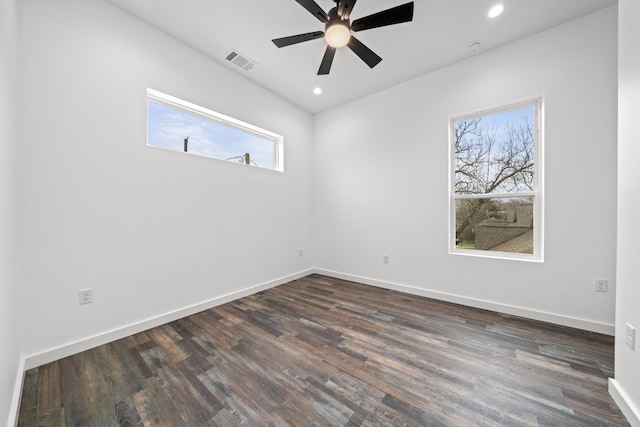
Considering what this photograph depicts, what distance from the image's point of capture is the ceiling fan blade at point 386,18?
1.73 m

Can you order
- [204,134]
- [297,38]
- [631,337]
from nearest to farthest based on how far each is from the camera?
[631,337]
[297,38]
[204,134]

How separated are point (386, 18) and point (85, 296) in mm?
3324

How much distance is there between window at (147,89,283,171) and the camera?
2.50 m

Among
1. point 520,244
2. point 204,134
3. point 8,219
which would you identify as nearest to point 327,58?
point 204,134

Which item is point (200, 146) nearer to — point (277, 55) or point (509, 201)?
point (277, 55)

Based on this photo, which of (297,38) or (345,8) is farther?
(297,38)

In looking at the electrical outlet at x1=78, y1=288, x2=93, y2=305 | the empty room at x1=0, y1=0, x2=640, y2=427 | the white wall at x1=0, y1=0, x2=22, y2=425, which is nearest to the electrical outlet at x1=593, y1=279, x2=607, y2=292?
the empty room at x1=0, y1=0, x2=640, y2=427

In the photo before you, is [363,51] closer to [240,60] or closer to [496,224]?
[240,60]

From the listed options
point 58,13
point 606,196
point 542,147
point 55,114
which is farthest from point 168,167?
point 606,196

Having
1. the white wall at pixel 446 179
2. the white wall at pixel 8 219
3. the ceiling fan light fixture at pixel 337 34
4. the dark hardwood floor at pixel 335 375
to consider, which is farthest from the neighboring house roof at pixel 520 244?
the white wall at pixel 8 219

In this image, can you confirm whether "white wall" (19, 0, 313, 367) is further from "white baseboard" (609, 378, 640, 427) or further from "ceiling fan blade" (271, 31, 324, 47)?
"white baseboard" (609, 378, 640, 427)

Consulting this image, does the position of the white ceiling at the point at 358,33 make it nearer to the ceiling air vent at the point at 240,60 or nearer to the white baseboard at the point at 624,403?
the ceiling air vent at the point at 240,60

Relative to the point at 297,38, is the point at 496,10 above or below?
above

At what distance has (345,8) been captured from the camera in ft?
5.98
